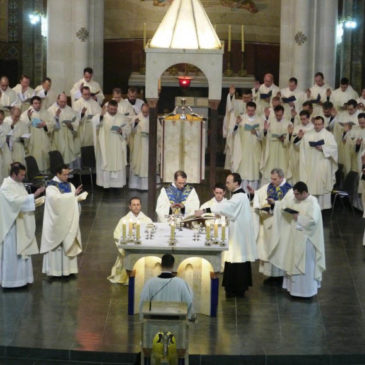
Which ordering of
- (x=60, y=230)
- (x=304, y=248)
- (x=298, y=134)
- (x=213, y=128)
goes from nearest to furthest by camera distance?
(x=304, y=248), (x=60, y=230), (x=213, y=128), (x=298, y=134)

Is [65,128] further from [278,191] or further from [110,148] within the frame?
[278,191]

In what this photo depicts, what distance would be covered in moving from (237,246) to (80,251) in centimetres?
256

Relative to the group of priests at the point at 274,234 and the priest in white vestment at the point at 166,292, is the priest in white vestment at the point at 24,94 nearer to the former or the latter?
the group of priests at the point at 274,234

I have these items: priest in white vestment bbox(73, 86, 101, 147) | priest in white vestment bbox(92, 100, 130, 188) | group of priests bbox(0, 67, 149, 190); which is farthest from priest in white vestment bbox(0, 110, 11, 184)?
priest in white vestment bbox(73, 86, 101, 147)

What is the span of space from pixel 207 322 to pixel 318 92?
1067 cm

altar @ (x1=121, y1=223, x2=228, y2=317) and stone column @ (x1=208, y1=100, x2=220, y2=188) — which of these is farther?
stone column @ (x1=208, y1=100, x2=220, y2=188)

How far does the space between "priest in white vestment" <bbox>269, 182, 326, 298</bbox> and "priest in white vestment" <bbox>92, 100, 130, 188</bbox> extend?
7.65 metres

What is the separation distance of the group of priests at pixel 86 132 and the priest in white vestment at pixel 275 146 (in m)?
2.55

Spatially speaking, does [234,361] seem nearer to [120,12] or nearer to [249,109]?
[249,109]

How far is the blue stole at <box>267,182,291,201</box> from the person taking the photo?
1783 centimetres

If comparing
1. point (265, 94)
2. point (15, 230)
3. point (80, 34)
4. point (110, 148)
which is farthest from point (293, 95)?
point (15, 230)

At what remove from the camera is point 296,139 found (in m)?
23.2

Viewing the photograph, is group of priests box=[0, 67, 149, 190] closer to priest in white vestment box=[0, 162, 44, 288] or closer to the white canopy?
the white canopy

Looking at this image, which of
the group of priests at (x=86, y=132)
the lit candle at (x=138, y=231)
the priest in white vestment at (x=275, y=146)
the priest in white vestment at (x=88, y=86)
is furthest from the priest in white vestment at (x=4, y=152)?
the lit candle at (x=138, y=231)
